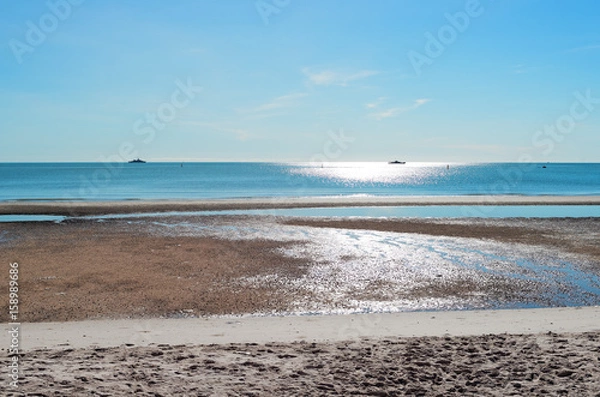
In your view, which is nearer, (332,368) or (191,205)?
(332,368)

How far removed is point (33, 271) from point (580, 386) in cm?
1711

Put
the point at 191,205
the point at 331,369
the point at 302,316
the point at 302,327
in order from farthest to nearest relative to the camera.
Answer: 1. the point at 191,205
2. the point at 302,316
3. the point at 302,327
4. the point at 331,369

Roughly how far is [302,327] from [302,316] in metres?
1.18

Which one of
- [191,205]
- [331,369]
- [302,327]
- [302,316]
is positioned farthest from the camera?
[191,205]

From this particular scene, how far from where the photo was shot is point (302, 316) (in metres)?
11.9

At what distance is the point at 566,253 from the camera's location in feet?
70.2

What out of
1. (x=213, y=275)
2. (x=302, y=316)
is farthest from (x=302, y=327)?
(x=213, y=275)

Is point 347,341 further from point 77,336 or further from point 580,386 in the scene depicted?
point 77,336

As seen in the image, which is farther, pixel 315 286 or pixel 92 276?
pixel 92 276

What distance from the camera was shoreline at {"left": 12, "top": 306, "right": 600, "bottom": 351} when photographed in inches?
384

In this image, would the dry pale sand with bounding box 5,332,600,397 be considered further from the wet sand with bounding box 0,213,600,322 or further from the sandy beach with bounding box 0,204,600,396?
the wet sand with bounding box 0,213,600,322

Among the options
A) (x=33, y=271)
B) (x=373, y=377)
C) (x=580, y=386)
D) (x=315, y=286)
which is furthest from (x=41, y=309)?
(x=580, y=386)

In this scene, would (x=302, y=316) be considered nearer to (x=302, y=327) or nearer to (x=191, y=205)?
(x=302, y=327)

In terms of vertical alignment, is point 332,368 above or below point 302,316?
above
